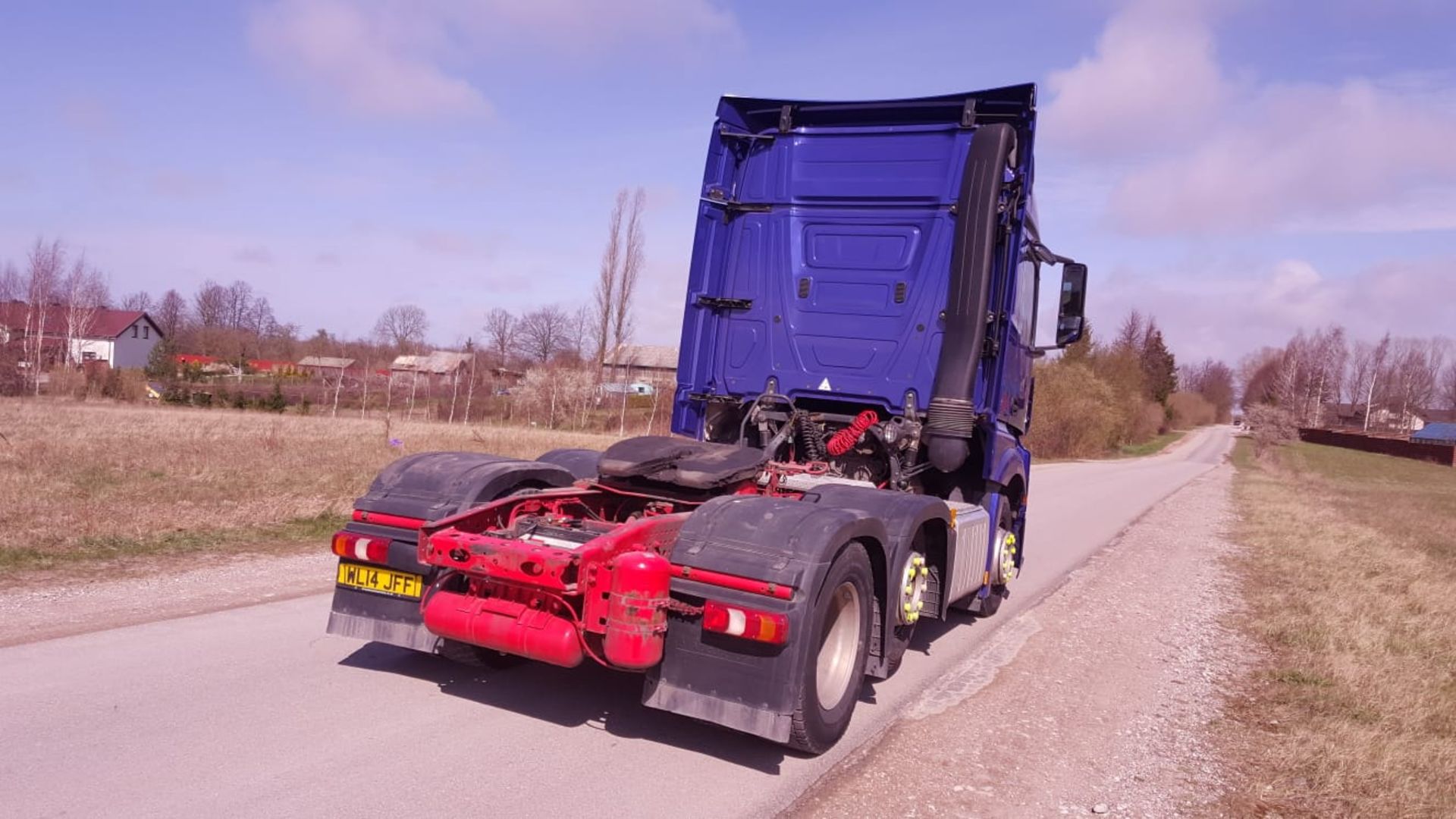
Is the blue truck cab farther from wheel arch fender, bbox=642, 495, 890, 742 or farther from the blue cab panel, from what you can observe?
wheel arch fender, bbox=642, 495, 890, 742

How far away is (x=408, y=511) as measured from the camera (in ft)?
16.5

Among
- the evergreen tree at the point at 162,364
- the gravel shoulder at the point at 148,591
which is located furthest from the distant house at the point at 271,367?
the gravel shoulder at the point at 148,591

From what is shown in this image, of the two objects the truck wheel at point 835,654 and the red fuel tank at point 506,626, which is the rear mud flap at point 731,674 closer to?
the truck wheel at point 835,654

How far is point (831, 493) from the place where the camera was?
210 inches

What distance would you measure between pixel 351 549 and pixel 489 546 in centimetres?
111

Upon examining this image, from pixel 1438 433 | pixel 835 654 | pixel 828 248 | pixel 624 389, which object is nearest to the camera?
pixel 835 654

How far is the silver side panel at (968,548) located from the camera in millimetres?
6219

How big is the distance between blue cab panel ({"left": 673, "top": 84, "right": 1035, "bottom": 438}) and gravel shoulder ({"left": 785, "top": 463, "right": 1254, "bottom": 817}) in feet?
6.64

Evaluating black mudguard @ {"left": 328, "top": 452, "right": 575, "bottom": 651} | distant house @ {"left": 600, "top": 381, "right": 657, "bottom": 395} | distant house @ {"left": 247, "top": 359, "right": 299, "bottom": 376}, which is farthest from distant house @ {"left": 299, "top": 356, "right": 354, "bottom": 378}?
black mudguard @ {"left": 328, "top": 452, "right": 575, "bottom": 651}

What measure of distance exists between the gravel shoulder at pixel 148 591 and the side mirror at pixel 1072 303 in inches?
254

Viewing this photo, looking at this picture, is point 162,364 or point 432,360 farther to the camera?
point 432,360

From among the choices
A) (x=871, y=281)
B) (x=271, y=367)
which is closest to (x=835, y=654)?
(x=871, y=281)

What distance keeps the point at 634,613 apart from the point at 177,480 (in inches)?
436

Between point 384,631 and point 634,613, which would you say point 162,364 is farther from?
point 634,613
